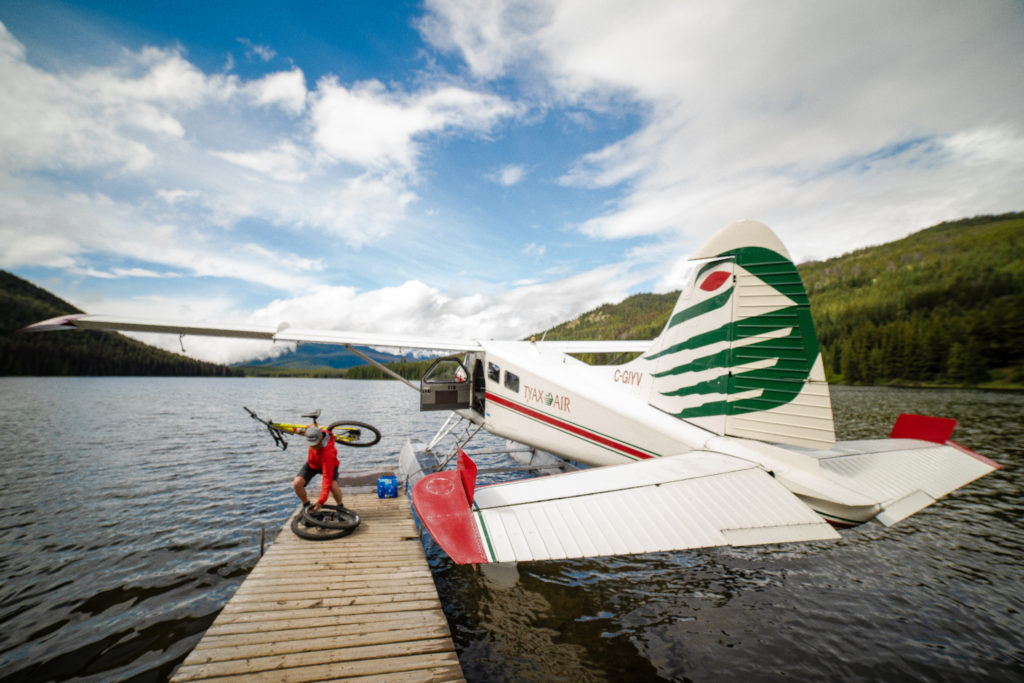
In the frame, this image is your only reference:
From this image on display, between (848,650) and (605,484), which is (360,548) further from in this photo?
(848,650)

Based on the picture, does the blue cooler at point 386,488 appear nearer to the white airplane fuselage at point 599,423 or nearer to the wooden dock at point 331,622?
the wooden dock at point 331,622

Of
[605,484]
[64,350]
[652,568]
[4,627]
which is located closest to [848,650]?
[652,568]

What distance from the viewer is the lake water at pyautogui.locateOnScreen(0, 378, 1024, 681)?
3.79 metres

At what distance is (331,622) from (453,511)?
2.14m

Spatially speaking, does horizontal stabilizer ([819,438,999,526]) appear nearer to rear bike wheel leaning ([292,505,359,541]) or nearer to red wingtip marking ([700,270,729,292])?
red wingtip marking ([700,270,729,292])

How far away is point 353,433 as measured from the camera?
638 cm

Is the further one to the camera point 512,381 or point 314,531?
point 512,381

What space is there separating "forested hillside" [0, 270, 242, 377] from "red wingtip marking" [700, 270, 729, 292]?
9387cm

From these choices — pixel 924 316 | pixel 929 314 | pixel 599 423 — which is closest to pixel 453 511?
pixel 599 423

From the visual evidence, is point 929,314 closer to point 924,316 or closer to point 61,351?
point 924,316

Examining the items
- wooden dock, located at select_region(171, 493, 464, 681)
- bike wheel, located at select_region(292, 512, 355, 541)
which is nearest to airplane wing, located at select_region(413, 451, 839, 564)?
wooden dock, located at select_region(171, 493, 464, 681)

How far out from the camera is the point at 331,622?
361 centimetres

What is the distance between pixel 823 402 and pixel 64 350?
132170mm

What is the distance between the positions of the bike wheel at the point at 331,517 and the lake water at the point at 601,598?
4.40 feet
